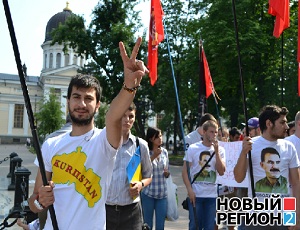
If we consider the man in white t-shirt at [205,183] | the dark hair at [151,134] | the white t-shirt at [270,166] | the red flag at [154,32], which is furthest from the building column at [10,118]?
the white t-shirt at [270,166]

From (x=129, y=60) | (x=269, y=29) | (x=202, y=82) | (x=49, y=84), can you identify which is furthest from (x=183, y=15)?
(x=49, y=84)

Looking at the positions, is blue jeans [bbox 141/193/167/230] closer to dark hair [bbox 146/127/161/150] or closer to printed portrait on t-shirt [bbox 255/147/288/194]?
dark hair [bbox 146/127/161/150]

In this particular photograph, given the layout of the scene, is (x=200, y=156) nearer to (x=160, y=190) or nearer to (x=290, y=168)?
(x=160, y=190)

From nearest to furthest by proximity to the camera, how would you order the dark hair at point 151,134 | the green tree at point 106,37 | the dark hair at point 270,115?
the dark hair at point 270,115 → the dark hair at point 151,134 → the green tree at point 106,37

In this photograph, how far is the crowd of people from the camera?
9.08 ft

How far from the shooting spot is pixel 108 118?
2.67 metres

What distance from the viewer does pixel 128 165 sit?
444cm

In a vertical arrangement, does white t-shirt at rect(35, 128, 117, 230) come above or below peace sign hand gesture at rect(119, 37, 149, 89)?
below

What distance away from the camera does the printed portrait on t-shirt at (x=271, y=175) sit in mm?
4516

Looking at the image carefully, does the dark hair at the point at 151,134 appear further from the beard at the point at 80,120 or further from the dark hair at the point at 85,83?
the beard at the point at 80,120

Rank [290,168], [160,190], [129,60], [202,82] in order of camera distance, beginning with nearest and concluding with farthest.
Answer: [129,60] < [290,168] < [160,190] < [202,82]

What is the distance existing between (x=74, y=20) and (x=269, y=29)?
15.5m

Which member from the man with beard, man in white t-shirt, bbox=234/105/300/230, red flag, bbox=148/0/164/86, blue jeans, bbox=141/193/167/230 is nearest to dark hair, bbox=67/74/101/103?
the man with beard

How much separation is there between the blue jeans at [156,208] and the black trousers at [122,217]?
5.91 ft
